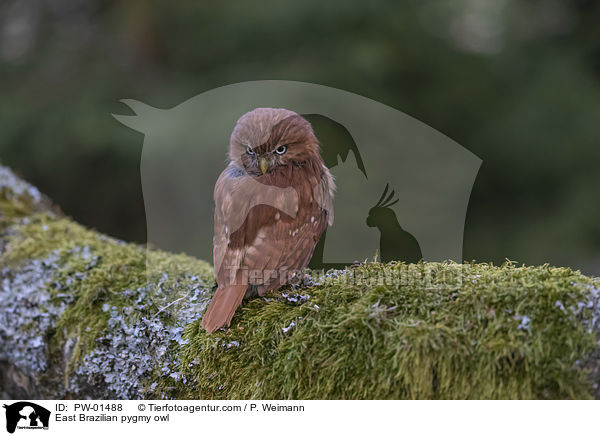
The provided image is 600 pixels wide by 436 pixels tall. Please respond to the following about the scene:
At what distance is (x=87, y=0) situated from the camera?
4824 mm

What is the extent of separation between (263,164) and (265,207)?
167mm

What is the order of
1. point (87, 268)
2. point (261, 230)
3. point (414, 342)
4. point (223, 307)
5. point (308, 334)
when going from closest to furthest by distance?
1. point (414, 342)
2. point (308, 334)
3. point (223, 307)
4. point (261, 230)
5. point (87, 268)

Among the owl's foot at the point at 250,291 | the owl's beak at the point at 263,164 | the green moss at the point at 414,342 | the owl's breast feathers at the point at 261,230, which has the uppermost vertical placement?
the owl's beak at the point at 263,164

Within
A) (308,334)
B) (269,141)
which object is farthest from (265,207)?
(308,334)

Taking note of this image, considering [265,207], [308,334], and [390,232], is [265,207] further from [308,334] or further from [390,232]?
[390,232]

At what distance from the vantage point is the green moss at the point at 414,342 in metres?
1.33

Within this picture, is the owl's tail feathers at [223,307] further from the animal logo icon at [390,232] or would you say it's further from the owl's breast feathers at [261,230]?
the animal logo icon at [390,232]

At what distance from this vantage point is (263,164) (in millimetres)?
1842

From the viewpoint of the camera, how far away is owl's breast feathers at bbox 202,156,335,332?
1.74 m

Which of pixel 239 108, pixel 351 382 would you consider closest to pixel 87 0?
pixel 239 108

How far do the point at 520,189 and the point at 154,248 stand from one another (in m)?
2.96

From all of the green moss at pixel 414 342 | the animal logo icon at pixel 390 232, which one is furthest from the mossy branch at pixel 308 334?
the animal logo icon at pixel 390 232
